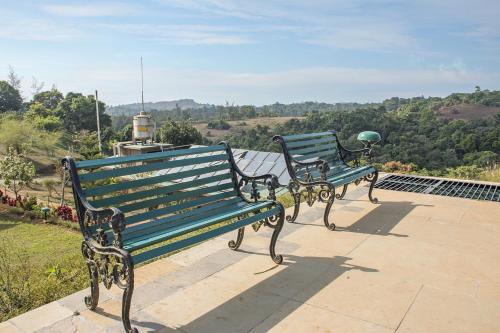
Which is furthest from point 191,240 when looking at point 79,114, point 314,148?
point 79,114

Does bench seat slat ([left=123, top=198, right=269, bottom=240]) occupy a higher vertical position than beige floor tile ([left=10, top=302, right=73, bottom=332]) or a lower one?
higher

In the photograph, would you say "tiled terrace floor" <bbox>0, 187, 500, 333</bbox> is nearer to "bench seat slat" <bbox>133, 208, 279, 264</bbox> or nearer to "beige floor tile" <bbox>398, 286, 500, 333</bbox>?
"beige floor tile" <bbox>398, 286, 500, 333</bbox>

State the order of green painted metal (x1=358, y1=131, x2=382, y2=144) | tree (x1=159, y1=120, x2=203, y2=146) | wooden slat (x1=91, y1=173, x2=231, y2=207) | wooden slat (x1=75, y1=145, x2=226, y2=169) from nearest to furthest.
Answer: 1. wooden slat (x1=75, y1=145, x2=226, y2=169)
2. wooden slat (x1=91, y1=173, x2=231, y2=207)
3. green painted metal (x1=358, y1=131, x2=382, y2=144)
4. tree (x1=159, y1=120, x2=203, y2=146)

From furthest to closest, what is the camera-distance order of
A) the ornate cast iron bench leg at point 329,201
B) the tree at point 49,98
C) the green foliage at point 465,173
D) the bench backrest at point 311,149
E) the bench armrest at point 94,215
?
the tree at point 49,98 < the green foliage at point 465,173 < the bench backrest at point 311,149 < the ornate cast iron bench leg at point 329,201 < the bench armrest at point 94,215

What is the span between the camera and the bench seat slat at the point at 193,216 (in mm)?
2762

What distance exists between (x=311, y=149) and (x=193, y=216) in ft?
8.10

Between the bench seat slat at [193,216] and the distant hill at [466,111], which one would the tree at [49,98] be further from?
the bench seat slat at [193,216]

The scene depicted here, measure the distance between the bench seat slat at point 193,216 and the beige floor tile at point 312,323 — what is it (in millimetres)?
863

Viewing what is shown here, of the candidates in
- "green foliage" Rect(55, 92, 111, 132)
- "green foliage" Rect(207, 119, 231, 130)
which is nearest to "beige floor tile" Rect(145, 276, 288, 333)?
"green foliage" Rect(55, 92, 111, 132)

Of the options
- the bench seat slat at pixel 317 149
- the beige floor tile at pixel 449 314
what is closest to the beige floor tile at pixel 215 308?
the beige floor tile at pixel 449 314

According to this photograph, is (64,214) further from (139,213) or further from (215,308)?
(215,308)

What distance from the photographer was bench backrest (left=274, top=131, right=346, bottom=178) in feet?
15.2

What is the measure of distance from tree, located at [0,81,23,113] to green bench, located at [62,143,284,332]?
73.6 metres

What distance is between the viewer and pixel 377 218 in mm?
5090
